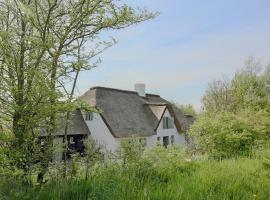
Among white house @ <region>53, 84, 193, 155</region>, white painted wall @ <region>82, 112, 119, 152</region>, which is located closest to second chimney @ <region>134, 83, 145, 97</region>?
white house @ <region>53, 84, 193, 155</region>

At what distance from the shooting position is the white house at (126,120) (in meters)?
30.0

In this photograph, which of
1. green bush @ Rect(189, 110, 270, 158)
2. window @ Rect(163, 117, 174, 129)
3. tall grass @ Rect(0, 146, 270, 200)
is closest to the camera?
tall grass @ Rect(0, 146, 270, 200)

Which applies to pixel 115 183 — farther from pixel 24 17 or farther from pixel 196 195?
pixel 24 17

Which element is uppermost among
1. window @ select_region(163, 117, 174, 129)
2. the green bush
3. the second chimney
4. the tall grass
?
the second chimney

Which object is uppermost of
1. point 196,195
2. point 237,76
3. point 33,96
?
point 237,76

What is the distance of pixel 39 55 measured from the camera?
6352 mm

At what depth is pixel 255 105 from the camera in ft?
81.4

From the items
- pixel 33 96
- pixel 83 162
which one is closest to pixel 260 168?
pixel 83 162

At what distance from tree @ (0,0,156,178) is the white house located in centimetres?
1963

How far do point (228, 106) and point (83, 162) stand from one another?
22.4 meters

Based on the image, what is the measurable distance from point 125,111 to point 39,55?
27286 mm

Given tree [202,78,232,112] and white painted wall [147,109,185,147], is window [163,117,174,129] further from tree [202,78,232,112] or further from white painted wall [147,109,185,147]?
tree [202,78,232,112]

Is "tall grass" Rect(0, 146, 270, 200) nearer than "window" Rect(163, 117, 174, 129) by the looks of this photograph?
Yes

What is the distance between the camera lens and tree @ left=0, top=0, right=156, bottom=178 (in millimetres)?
6090
